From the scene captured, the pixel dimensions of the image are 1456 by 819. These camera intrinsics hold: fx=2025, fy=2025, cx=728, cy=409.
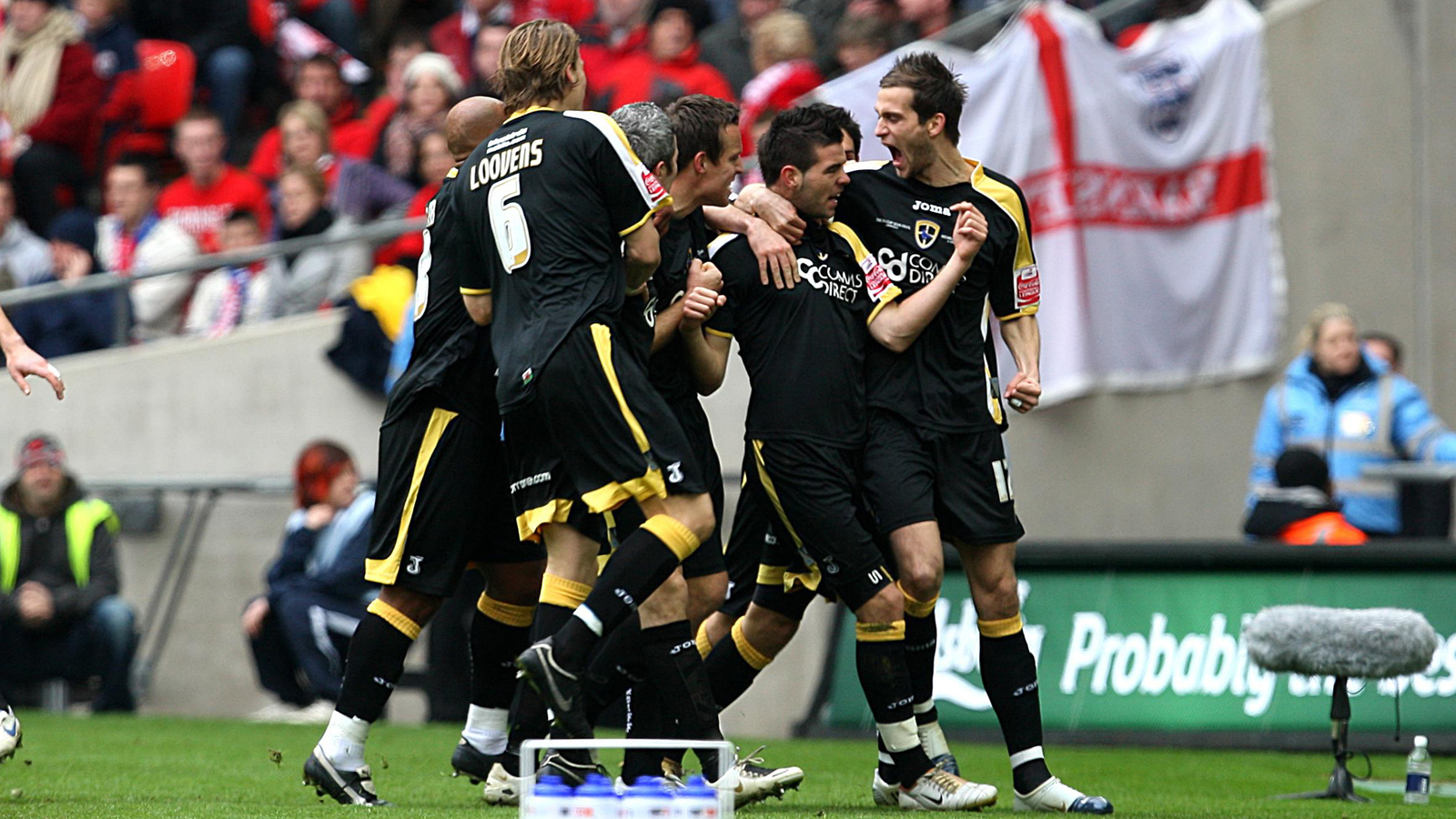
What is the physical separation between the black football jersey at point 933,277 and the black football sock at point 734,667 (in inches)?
41.1

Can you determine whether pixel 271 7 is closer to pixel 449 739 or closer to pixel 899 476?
pixel 449 739

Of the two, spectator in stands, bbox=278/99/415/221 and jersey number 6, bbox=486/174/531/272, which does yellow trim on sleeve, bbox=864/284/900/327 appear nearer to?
jersey number 6, bbox=486/174/531/272

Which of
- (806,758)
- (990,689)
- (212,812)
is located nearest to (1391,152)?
(806,758)

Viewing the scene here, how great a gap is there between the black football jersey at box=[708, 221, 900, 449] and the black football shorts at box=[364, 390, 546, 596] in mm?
950

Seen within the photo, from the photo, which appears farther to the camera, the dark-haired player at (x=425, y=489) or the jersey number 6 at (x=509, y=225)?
the dark-haired player at (x=425, y=489)

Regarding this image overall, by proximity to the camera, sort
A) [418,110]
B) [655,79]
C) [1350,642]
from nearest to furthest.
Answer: [1350,642] → [655,79] → [418,110]

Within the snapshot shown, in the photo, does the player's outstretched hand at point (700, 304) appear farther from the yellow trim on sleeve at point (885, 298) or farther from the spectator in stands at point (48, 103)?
the spectator in stands at point (48, 103)

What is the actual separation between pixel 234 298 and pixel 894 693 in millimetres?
8354

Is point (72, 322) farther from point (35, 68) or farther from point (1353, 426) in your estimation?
point (1353, 426)

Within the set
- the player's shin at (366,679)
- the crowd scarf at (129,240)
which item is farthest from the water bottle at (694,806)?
the crowd scarf at (129,240)

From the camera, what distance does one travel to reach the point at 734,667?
24.0ft

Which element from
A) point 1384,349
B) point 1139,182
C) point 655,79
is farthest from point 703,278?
point 655,79

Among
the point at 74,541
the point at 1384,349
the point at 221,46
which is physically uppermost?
the point at 221,46

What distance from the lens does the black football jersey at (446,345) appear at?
21.8 ft
